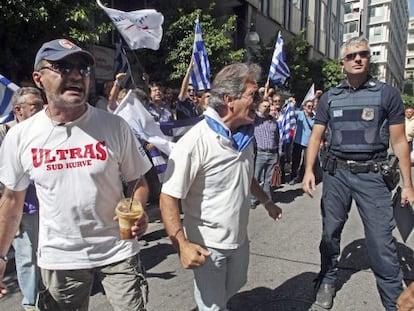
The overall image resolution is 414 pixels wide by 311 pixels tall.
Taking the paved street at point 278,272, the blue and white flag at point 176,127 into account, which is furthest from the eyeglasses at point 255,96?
the blue and white flag at point 176,127

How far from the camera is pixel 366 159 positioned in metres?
3.07

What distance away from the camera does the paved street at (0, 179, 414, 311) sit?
3350 millimetres

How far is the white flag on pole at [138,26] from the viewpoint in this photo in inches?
205

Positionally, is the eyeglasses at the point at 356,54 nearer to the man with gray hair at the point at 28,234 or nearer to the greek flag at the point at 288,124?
the man with gray hair at the point at 28,234

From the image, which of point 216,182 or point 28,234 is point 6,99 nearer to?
point 28,234

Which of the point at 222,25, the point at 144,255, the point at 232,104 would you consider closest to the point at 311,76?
the point at 222,25

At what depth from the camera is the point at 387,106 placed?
300 cm

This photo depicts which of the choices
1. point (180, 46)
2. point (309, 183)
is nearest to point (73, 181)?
point (309, 183)

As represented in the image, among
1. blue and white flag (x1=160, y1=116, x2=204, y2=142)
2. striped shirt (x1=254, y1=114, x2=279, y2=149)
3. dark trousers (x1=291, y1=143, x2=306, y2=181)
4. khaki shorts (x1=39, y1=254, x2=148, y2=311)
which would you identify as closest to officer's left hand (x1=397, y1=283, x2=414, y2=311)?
khaki shorts (x1=39, y1=254, x2=148, y2=311)

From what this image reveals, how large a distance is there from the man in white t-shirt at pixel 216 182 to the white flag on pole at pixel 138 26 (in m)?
3.41

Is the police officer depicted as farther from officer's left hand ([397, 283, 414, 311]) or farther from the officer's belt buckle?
officer's left hand ([397, 283, 414, 311])

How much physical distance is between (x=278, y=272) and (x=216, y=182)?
2.09 metres

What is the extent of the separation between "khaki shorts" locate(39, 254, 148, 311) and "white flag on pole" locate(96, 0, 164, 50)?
3.83m

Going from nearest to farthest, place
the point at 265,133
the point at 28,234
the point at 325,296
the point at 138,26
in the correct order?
Answer: the point at 28,234 → the point at 325,296 → the point at 138,26 → the point at 265,133
